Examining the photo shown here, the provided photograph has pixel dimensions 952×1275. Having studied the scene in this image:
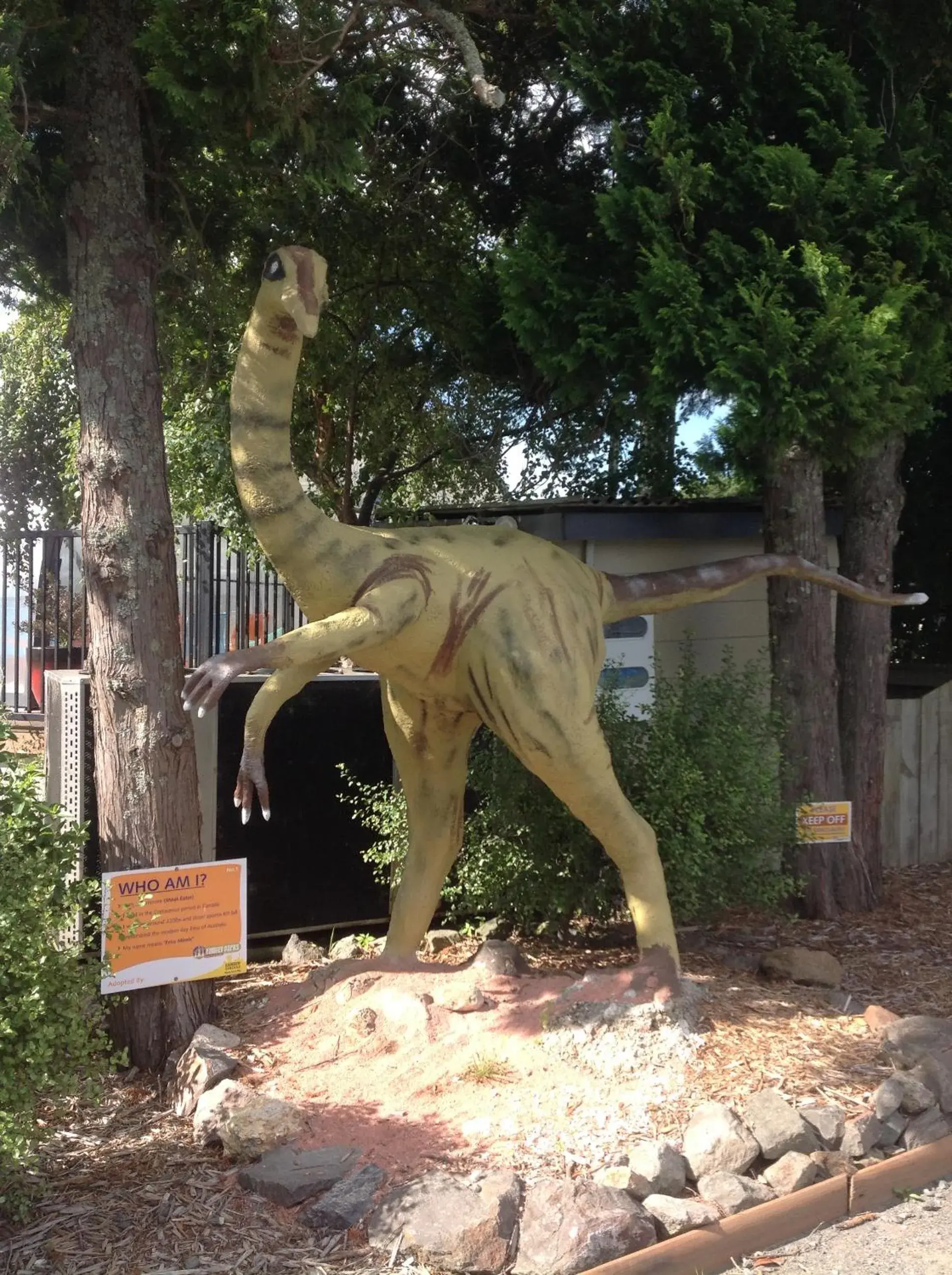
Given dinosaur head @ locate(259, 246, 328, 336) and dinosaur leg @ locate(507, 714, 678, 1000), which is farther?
dinosaur leg @ locate(507, 714, 678, 1000)

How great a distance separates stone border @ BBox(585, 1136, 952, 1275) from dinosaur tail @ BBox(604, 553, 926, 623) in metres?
2.51

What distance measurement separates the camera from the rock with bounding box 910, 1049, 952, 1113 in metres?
4.84

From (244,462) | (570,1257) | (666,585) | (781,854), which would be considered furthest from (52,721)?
(781,854)

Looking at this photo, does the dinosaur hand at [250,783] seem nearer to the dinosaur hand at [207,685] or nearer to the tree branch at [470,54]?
the dinosaur hand at [207,685]

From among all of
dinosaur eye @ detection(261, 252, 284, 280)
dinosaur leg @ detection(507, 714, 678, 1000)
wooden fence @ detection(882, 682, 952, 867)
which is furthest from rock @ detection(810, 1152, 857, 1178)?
wooden fence @ detection(882, 682, 952, 867)

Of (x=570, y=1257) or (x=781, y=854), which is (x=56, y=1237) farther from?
(x=781, y=854)

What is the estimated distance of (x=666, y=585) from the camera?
5.80 m

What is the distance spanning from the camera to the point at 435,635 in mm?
4992

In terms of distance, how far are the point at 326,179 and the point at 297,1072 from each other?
4.10 metres

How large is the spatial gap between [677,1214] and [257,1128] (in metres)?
1.50

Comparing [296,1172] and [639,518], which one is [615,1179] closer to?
[296,1172]

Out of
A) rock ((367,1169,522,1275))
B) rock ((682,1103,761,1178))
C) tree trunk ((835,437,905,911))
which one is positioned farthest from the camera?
tree trunk ((835,437,905,911))

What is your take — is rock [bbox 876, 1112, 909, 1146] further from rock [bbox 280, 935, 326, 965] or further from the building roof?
the building roof

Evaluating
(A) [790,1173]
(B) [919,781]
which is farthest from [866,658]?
(A) [790,1173]
